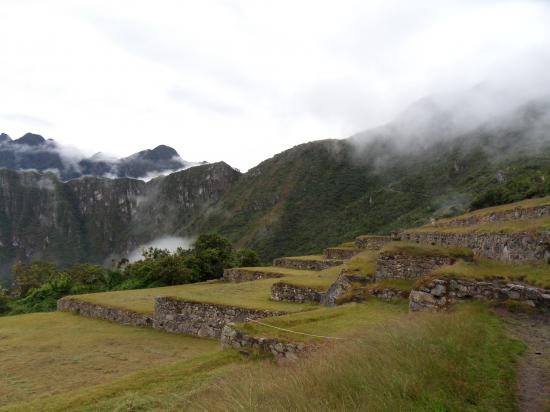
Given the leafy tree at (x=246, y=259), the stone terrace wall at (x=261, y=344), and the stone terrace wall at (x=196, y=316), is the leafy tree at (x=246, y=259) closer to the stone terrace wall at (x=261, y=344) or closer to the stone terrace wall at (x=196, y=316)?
the stone terrace wall at (x=196, y=316)

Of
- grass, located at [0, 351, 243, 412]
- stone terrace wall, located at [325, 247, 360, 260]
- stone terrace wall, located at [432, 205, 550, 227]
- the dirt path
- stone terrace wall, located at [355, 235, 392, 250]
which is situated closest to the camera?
the dirt path

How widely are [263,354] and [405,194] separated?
299 feet

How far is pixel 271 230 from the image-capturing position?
119 m

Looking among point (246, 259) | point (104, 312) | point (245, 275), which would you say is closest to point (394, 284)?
point (104, 312)

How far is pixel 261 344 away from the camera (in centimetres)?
754

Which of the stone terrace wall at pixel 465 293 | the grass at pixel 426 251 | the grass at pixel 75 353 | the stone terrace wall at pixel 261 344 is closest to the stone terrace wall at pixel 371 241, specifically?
the grass at pixel 426 251

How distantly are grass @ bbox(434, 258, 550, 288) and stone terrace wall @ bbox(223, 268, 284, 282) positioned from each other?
1282 cm

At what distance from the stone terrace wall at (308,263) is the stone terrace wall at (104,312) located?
11291 mm

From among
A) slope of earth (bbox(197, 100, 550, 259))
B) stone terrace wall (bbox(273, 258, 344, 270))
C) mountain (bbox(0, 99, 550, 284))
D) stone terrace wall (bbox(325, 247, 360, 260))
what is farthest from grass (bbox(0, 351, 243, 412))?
mountain (bbox(0, 99, 550, 284))

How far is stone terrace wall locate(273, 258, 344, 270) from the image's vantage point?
2404 centimetres

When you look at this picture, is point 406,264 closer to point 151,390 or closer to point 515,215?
point 151,390

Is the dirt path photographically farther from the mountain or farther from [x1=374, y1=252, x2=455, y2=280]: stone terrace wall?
the mountain

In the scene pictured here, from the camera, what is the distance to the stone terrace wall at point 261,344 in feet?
23.1

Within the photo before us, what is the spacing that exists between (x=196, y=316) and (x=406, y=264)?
25.9 feet
